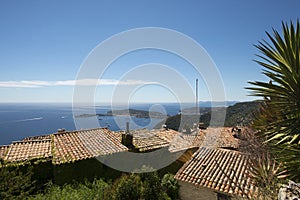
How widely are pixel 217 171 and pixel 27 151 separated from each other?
1048cm

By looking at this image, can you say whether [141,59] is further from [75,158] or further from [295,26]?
[295,26]

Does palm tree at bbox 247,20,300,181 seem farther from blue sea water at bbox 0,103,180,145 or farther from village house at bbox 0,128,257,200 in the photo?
blue sea water at bbox 0,103,180,145

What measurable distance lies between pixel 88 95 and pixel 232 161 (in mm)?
8580

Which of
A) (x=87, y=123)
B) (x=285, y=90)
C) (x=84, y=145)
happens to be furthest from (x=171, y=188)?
(x=87, y=123)

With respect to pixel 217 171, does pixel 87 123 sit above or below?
above

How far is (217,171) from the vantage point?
10414 millimetres

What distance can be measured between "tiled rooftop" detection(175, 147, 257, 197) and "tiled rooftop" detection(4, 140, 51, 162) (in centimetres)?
758

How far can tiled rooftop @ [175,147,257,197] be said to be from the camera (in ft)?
29.8

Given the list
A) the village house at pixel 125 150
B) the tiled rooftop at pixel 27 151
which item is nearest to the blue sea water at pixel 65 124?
the village house at pixel 125 150

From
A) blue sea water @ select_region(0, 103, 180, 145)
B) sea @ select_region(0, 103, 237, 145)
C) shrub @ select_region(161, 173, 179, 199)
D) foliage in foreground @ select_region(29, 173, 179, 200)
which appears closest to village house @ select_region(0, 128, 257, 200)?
shrub @ select_region(161, 173, 179, 199)

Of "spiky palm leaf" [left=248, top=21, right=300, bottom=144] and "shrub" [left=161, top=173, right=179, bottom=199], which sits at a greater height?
"spiky palm leaf" [left=248, top=21, right=300, bottom=144]

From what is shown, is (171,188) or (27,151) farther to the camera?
(27,151)

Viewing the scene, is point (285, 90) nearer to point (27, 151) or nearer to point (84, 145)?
point (84, 145)

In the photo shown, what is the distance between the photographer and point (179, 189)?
11.2 meters
